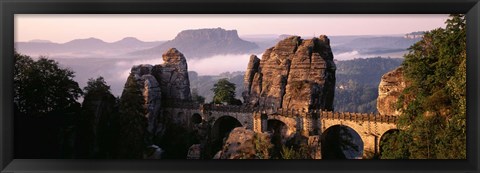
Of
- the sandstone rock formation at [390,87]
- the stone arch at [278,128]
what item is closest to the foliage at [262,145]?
the sandstone rock formation at [390,87]

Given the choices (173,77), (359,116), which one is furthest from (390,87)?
(173,77)

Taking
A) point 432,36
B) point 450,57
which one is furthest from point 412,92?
point 450,57

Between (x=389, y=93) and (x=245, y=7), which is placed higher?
(x=245, y=7)

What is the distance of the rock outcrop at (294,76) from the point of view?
17969 mm

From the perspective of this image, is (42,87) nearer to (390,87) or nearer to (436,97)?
(436,97)

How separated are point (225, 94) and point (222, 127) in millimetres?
1247

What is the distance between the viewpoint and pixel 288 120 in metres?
17.7

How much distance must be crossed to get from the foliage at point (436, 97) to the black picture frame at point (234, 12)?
105cm

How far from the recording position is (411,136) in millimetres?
8312

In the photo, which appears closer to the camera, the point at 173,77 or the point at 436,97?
the point at 436,97

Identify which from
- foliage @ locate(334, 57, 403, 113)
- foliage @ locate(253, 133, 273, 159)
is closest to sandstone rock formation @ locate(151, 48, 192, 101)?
foliage @ locate(334, 57, 403, 113)

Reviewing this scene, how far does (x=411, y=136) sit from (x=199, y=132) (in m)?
10.9

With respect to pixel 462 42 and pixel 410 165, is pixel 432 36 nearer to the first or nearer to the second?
pixel 462 42

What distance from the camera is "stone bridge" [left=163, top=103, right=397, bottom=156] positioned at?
1551 cm
